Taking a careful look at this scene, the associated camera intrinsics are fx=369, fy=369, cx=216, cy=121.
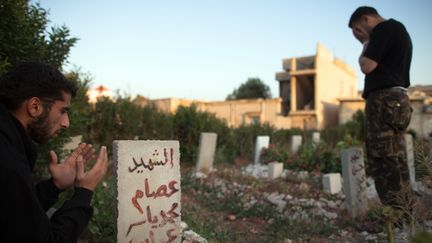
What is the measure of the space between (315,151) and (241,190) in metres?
3.98

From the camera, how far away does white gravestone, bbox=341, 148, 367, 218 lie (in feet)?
16.1

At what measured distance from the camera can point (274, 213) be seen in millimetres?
5254

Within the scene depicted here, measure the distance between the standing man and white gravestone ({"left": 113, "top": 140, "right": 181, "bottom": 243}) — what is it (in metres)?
2.21

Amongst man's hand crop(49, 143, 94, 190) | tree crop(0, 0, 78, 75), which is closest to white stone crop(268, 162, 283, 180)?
tree crop(0, 0, 78, 75)

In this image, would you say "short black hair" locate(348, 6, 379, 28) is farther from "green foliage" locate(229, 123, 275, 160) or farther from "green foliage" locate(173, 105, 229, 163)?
"green foliage" locate(229, 123, 275, 160)

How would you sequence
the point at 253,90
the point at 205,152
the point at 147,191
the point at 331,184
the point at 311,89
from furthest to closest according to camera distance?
1. the point at 253,90
2. the point at 311,89
3. the point at 205,152
4. the point at 331,184
5. the point at 147,191

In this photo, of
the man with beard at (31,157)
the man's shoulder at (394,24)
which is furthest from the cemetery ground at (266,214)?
the man's shoulder at (394,24)

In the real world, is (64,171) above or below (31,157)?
below

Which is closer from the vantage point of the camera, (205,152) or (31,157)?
(31,157)

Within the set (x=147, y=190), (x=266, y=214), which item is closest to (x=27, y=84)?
(x=147, y=190)

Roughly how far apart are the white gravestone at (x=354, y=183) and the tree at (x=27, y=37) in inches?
149

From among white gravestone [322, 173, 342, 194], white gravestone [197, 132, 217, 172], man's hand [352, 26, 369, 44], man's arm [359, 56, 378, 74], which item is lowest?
white gravestone [322, 173, 342, 194]

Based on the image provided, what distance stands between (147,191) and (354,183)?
3.27 metres

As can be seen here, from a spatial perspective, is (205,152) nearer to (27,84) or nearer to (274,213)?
(274,213)
